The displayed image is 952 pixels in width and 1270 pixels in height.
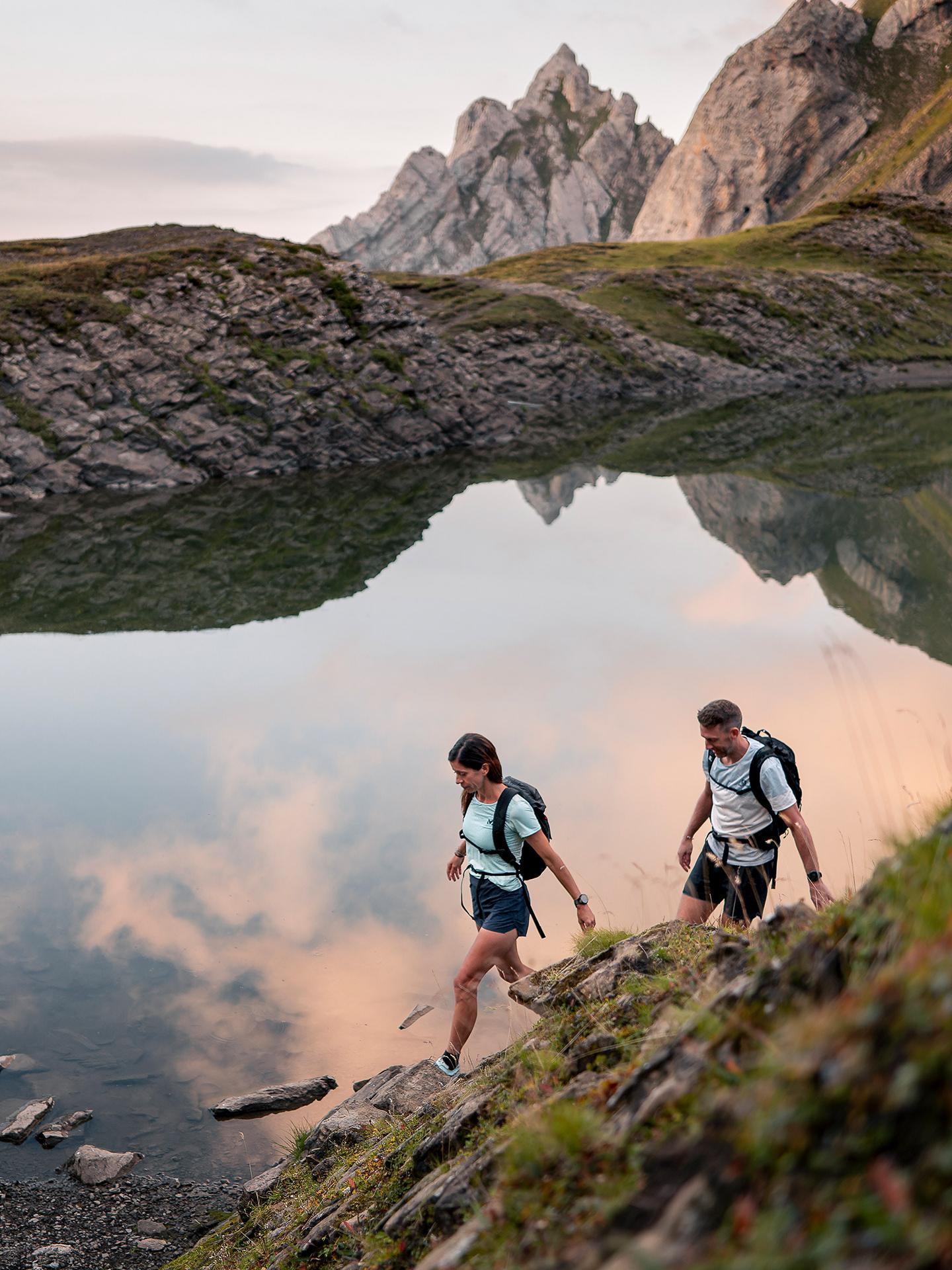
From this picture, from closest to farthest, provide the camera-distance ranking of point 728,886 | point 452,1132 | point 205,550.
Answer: point 452,1132
point 728,886
point 205,550

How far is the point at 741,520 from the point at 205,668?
26.0 metres

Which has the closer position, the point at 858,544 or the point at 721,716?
the point at 721,716

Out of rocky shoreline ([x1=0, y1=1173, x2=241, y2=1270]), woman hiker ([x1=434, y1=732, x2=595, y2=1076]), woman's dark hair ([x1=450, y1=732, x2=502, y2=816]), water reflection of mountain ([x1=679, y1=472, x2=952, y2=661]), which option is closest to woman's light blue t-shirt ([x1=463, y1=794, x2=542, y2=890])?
woman hiker ([x1=434, y1=732, x2=595, y2=1076])

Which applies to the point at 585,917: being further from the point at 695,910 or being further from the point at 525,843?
the point at 695,910

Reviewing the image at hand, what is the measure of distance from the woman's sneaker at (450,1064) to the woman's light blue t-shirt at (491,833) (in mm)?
1806

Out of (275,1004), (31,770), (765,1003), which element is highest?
(31,770)

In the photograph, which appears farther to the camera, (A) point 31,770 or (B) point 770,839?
(A) point 31,770

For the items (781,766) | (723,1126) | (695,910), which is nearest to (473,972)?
(695,910)

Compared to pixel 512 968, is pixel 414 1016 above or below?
below

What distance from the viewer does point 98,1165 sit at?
10.5m

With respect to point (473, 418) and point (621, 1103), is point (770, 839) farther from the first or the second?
point (473, 418)

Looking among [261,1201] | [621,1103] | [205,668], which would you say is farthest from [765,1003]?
[205,668]

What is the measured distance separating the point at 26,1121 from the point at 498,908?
6204 mm

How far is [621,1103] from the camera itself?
199 inches
